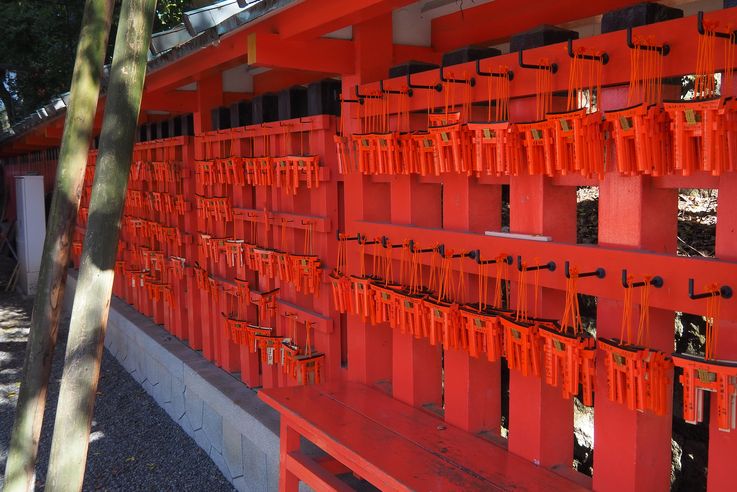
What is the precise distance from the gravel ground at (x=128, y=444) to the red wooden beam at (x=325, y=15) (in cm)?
324

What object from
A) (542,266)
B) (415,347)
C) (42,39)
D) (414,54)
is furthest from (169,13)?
(542,266)

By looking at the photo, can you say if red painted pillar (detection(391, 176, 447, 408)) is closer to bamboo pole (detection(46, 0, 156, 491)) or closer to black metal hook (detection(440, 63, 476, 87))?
black metal hook (detection(440, 63, 476, 87))

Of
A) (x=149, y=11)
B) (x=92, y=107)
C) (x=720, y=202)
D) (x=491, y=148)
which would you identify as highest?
(x=149, y=11)

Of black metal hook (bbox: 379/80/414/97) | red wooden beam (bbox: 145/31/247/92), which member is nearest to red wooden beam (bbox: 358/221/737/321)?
black metal hook (bbox: 379/80/414/97)

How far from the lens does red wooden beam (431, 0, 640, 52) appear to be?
10.5 ft

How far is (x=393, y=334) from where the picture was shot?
3771 mm

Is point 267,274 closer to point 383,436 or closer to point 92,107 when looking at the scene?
point 383,436

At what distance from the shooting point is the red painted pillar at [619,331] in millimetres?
2385

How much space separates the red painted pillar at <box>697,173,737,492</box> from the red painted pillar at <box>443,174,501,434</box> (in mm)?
1126

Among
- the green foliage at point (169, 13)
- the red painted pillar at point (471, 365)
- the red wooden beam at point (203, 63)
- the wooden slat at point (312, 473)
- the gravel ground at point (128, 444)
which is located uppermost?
the green foliage at point (169, 13)

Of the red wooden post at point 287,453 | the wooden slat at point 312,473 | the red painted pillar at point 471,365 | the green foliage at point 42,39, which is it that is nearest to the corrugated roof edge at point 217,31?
the red painted pillar at point 471,365

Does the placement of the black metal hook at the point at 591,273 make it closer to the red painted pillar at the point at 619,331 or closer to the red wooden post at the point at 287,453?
the red painted pillar at the point at 619,331

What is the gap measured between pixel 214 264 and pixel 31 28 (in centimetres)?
1212

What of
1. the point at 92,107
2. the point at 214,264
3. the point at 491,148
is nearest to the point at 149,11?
the point at 92,107
